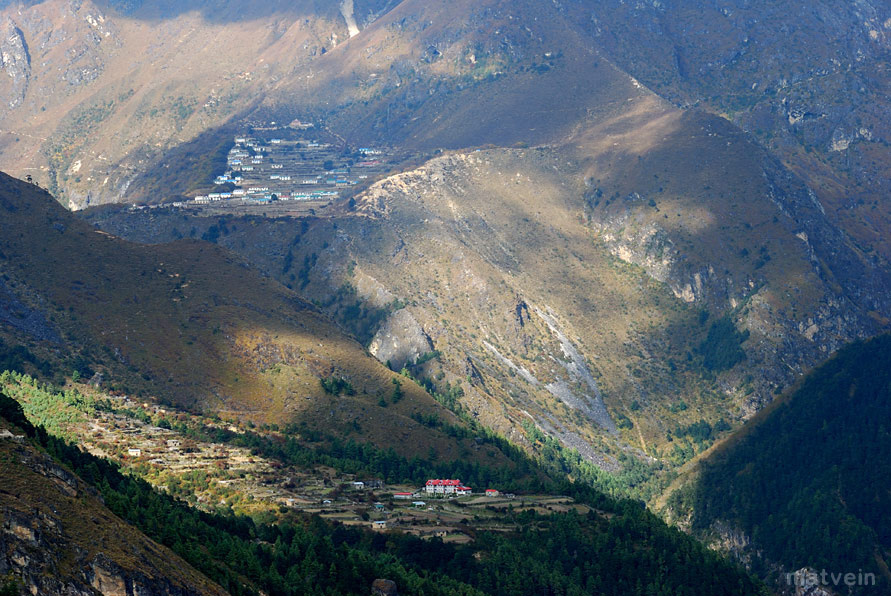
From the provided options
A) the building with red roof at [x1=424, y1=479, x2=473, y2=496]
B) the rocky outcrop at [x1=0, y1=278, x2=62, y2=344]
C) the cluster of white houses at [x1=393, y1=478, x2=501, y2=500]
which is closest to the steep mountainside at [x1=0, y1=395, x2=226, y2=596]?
the cluster of white houses at [x1=393, y1=478, x2=501, y2=500]

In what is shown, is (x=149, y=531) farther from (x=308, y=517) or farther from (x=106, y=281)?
(x=106, y=281)

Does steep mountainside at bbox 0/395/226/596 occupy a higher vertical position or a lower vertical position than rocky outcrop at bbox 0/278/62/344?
lower

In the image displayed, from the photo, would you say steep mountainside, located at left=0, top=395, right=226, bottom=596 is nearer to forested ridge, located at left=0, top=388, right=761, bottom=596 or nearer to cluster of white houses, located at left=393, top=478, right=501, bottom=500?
forested ridge, located at left=0, top=388, right=761, bottom=596

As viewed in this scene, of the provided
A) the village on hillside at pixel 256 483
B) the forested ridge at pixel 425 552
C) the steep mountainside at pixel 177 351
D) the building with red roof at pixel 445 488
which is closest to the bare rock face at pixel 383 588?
the forested ridge at pixel 425 552

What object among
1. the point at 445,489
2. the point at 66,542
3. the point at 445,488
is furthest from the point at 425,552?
the point at 66,542

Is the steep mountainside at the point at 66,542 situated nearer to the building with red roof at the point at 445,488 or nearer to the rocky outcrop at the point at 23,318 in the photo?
the building with red roof at the point at 445,488

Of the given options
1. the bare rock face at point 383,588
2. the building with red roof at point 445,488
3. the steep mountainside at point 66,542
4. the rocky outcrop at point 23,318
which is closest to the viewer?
the steep mountainside at point 66,542
